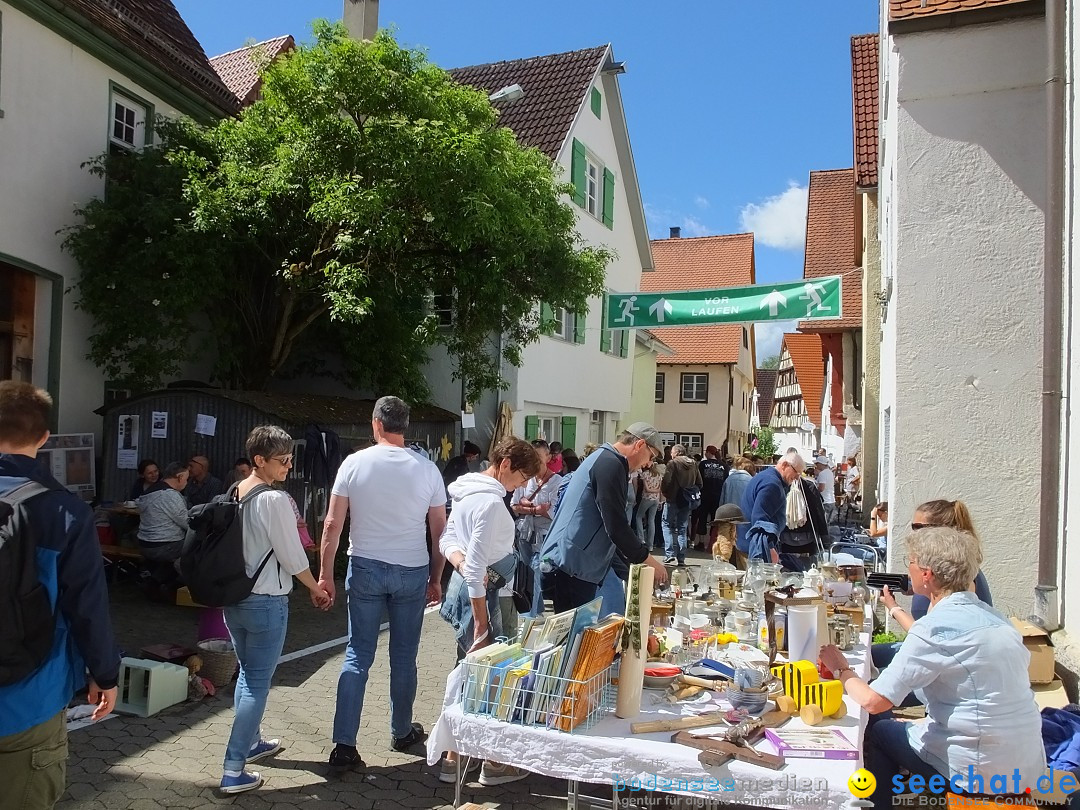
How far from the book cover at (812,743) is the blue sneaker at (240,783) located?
2.54 meters

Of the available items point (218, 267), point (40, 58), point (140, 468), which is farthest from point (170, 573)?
point (40, 58)

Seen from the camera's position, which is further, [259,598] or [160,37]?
[160,37]

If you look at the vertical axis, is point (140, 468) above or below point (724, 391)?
below

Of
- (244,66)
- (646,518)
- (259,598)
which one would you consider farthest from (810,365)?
(259,598)

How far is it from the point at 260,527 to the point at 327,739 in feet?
5.06

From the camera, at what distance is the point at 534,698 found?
10.0ft

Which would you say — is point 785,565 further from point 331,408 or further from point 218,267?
point 218,267

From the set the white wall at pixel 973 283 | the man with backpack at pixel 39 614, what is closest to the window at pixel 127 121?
the white wall at pixel 973 283

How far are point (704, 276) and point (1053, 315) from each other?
78.5 feet

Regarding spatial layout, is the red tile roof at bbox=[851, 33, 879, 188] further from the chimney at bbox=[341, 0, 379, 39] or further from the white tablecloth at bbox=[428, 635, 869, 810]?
the white tablecloth at bbox=[428, 635, 869, 810]

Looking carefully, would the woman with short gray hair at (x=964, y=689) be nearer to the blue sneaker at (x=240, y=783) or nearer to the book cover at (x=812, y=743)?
the book cover at (x=812, y=743)

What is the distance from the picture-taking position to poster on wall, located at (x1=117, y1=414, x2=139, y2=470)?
10.0 m

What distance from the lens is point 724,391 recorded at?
30.3 meters

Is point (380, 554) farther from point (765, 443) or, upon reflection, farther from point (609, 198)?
point (765, 443)
